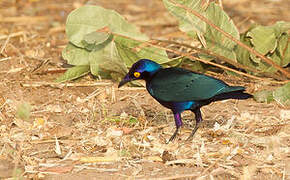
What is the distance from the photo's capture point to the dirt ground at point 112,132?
12.6 ft

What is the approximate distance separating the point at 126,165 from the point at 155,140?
53 centimetres

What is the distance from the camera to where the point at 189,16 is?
5.44 metres

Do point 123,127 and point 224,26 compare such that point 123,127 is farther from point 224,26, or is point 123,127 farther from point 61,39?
point 61,39

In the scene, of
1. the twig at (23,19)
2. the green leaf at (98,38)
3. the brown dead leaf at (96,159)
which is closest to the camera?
the brown dead leaf at (96,159)

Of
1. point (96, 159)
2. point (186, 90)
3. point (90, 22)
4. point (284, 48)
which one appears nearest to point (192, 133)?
point (186, 90)

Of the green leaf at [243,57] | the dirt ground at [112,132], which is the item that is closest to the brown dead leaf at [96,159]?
the dirt ground at [112,132]

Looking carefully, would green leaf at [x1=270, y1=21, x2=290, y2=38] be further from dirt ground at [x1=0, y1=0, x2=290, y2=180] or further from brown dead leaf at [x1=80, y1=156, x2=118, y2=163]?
brown dead leaf at [x1=80, y1=156, x2=118, y2=163]

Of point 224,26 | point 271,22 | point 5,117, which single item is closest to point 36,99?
point 5,117

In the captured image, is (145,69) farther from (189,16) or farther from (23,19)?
(23,19)

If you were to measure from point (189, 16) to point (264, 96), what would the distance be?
0.95m

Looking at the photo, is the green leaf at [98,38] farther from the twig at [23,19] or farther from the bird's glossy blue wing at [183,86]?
the twig at [23,19]

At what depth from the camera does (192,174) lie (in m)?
3.72

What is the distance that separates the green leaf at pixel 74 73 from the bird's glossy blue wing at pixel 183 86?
4.69 feet

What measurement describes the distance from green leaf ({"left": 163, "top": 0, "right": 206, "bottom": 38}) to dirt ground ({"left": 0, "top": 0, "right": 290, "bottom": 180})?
1.79 ft
